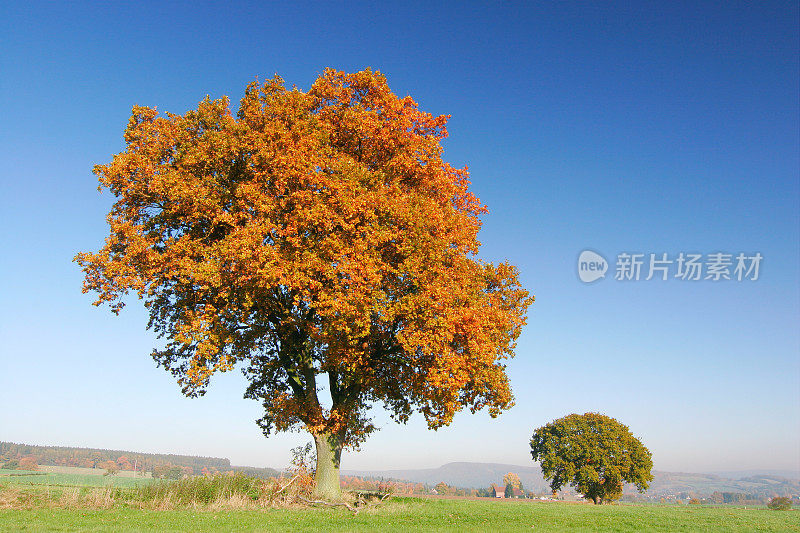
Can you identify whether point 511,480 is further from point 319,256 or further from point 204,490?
point 319,256

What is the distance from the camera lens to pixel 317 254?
20.2 metres

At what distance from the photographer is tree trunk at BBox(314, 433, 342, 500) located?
77.9 feet

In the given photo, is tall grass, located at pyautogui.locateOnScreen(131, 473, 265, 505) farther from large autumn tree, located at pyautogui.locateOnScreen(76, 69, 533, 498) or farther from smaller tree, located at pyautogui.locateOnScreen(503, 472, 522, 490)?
smaller tree, located at pyautogui.locateOnScreen(503, 472, 522, 490)

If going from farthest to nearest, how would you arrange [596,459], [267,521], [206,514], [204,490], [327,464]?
[596,459] < [327,464] < [204,490] < [206,514] < [267,521]

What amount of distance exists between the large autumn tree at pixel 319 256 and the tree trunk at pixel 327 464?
0.22ft

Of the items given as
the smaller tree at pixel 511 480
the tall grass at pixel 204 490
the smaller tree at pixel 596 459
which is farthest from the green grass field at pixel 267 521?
the smaller tree at pixel 511 480

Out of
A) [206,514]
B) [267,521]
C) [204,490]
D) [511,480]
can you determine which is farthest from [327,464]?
[511,480]

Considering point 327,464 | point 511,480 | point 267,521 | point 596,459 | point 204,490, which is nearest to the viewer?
point 267,521

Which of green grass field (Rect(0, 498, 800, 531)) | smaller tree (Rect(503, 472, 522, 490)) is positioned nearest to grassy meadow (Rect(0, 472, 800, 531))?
green grass field (Rect(0, 498, 800, 531))

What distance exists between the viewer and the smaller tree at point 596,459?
62.7 m

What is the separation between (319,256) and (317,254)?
0.25 metres

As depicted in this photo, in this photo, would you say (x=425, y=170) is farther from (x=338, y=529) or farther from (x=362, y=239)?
(x=338, y=529)

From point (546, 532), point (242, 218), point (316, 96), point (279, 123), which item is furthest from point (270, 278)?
point (546, 532)

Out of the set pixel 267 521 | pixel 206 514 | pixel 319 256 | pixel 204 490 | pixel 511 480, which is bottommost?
pixel 511 480
